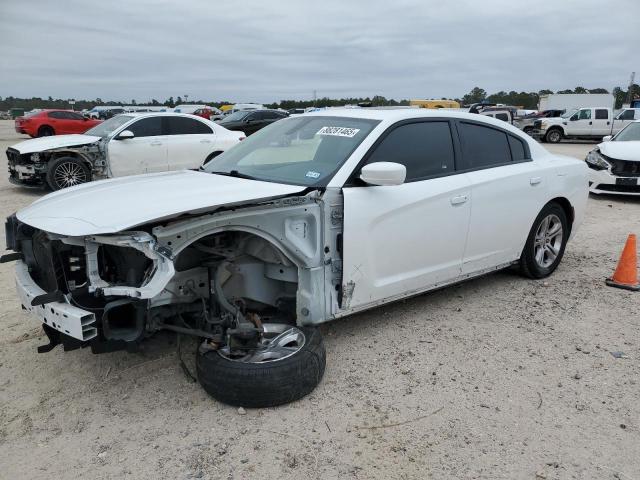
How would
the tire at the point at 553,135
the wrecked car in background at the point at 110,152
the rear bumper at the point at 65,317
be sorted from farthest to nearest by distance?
the tire at the point at 553,135 → the wrecked car in background at the point at 110,152 → the rear bumper at the point at 65,317

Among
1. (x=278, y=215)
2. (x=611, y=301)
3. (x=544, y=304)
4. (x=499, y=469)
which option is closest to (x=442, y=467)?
(x=499, y=469)

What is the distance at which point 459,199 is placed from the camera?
14.1 ft

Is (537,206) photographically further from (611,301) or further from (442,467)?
(442,467)


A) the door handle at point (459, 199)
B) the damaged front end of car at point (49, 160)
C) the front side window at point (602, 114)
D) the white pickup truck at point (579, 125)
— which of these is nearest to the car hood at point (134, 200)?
the door handle at point (459, 199)

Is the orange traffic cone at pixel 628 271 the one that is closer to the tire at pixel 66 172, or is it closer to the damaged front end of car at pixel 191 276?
the damaged front end of car at pixel 191 276

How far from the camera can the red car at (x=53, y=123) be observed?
2486 cm

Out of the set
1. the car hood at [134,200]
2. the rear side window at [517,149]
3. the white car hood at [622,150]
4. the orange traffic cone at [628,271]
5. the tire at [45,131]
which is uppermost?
the rear side window at [517,149]

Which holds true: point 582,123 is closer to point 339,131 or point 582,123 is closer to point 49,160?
point 49,160

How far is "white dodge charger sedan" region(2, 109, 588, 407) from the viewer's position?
118 inches

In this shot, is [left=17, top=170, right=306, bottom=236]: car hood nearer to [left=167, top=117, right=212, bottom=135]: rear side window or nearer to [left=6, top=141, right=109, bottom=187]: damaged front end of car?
[left=6, top=141, right=109, bottom=187]: damaged front end of car

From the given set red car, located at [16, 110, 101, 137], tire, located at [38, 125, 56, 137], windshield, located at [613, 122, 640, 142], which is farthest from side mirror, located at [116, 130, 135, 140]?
tire, located at [38, 125, 56, 137]

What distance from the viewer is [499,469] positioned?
268 cm

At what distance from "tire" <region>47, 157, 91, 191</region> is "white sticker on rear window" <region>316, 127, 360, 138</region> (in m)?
7.28

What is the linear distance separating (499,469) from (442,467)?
277 mm
